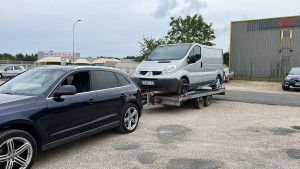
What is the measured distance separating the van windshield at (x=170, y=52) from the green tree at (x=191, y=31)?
70.5 feet

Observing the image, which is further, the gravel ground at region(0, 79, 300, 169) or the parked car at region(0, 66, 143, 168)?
the gravel ground at region(0, 79, 300, 169)

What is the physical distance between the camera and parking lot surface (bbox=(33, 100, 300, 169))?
13.5 ft

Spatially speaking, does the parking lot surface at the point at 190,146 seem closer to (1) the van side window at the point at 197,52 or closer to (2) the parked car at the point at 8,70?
(1) the van side window at the point at 197,52

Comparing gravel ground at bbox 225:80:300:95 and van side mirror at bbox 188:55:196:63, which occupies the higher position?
van side mirror at bbox 188:55:196:63

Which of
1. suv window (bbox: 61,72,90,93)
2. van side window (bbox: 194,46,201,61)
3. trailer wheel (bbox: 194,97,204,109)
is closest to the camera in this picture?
suv window (bbox: 61,72,90,93)

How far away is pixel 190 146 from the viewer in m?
4.96

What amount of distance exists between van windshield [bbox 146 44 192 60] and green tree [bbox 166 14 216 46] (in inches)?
846

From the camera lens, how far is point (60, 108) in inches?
158

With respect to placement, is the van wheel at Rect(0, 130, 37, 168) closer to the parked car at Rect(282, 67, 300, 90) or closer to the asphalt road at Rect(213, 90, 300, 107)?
the asphalt road at Rect(213, 90, 300, 107)

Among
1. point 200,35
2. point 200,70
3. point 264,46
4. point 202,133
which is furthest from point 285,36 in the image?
point 202,133

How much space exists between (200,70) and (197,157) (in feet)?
17.1

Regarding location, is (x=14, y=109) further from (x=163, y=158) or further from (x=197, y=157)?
(x=197, y=157)

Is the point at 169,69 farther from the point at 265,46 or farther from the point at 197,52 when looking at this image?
the point at 265,46

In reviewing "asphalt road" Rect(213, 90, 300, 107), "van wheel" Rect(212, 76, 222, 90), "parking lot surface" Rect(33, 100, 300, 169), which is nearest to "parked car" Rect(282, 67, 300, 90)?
"asphalt road" Rect(213, 90, 300, 107)
